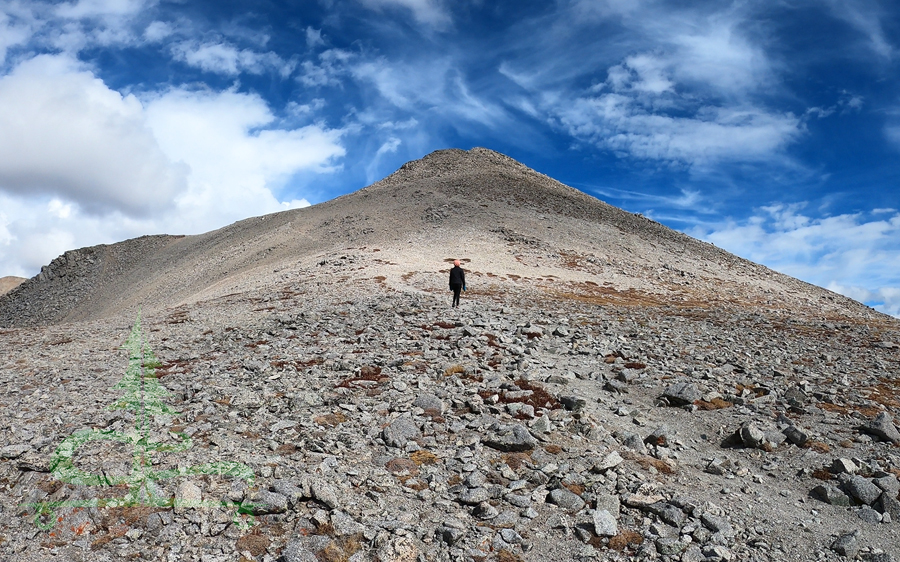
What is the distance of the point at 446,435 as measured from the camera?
34.2ft

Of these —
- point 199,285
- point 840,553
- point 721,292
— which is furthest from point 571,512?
point 199,285

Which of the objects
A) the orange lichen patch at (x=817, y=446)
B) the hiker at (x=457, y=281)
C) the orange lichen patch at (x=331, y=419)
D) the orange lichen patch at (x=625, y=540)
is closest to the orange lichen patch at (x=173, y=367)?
the orange lichen patch at (x=331, y=419)

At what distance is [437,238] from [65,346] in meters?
37.9

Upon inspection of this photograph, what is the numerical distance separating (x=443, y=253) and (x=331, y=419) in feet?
126

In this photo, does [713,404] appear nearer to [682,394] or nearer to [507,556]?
[682,394]

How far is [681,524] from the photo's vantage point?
7.34m

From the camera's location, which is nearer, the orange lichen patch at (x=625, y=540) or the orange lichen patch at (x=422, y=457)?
the orange lichen patch at (x=625, y=540)

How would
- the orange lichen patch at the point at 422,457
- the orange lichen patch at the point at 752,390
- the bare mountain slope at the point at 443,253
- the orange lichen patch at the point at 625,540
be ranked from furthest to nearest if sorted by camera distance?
the bare mountain slope at the point at 443,253, the orange lichen patch at the point at 752,390, the orange lichen patch at the point at 422,457, the orange lichen patch at the point at 625,540

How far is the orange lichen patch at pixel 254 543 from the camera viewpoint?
21.4 feet

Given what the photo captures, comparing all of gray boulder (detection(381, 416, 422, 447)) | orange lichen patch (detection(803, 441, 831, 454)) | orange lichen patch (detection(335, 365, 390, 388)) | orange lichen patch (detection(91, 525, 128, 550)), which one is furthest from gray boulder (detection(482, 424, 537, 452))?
orange lichen patch (detection(91, 525, 128, 550))

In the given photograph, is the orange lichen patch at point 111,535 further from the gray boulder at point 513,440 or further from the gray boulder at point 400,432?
the gray boulder at point 513,440

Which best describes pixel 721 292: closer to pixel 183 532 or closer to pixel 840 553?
pixel 840 553

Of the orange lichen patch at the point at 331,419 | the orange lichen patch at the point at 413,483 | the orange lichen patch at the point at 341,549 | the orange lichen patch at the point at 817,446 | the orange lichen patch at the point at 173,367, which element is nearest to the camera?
the orange lichen patch at the point at 341,549

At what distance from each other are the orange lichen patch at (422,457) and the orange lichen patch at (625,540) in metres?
3.42
